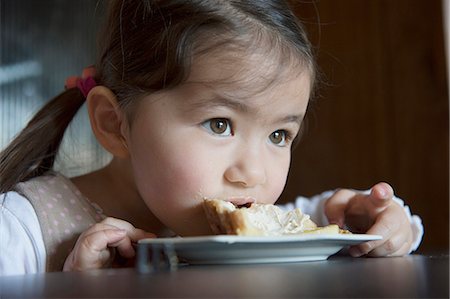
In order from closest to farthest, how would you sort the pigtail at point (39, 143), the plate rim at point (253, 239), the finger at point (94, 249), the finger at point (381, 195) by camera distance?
1. the plate rim at point (253, 239)
2. the finger at point (94, 249)
3. the finger at point (381, 195)
4. the pigtail at point (39, 143)

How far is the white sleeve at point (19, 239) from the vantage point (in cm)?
103

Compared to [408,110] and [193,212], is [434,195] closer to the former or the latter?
[408,110]

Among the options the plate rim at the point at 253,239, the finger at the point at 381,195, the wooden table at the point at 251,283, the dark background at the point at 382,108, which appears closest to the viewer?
the wooden table at the point at 251,283

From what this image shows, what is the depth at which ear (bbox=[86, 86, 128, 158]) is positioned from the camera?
48.7 inches

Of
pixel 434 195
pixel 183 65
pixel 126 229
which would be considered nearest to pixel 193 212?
pixel 126 229

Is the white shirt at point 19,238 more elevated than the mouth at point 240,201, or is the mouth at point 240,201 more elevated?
the mouth at point 240,201

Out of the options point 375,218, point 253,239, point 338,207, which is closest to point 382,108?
point 338,207

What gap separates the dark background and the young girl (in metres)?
0.83

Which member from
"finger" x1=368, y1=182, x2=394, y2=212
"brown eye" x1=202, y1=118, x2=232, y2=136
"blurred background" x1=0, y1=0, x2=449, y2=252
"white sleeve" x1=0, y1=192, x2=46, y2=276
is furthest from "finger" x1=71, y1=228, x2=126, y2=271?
"blurred background" x1=0, y1=0, x2=449, y2=252

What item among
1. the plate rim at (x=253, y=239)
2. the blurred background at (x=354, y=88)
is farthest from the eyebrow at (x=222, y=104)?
the blurred background at (x=354, y=88)

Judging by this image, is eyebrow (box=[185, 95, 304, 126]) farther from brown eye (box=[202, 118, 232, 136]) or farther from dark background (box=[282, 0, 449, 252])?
dark background (box=[282, 0, 449, 252])

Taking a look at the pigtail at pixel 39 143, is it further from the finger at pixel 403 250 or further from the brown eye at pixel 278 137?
the finger at pixel 403 250

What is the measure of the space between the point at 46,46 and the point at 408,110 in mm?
1295

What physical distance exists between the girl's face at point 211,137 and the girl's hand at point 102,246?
12 centimetres
